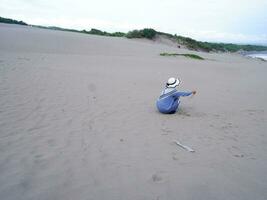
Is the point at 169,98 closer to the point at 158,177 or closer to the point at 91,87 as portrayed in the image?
the point at 158,177

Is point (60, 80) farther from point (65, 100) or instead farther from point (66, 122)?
point (66, 122)

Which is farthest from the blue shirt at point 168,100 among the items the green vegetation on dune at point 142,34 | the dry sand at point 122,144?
the green vegetation on dune at point 142,34

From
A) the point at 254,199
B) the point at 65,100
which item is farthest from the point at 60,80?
the point at 254,199

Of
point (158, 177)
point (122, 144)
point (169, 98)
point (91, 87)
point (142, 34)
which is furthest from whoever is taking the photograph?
point (142, 34)

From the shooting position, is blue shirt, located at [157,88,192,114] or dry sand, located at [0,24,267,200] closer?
dry sand, located at [0,24,267,200]

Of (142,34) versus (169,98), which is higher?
(142,34)

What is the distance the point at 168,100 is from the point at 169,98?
0.06m

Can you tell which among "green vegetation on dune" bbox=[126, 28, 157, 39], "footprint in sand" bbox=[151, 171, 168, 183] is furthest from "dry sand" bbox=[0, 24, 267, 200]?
"green vegetation on dune" bbox=[126, 28, 157, 39]

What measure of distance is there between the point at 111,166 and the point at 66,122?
182 cm

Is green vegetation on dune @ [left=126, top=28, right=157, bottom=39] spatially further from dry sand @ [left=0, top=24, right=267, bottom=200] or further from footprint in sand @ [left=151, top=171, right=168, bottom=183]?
footprint in sand @ [left=151, top=171, right=168, bottom=183]

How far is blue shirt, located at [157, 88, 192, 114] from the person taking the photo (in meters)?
5.32

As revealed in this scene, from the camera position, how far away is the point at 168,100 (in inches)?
215

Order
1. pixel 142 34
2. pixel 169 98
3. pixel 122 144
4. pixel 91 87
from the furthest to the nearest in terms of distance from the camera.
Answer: pixel 142 34 → pixel 91 87 → pixel 169 98 → pixel 122 144

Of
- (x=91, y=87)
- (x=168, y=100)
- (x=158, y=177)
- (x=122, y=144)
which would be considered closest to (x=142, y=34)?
(x=91, y=87)
